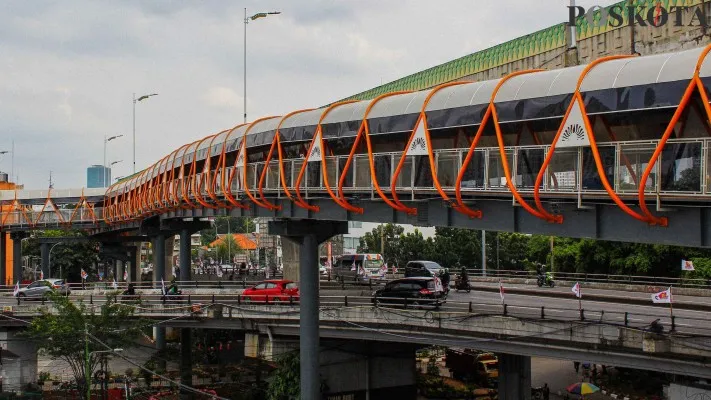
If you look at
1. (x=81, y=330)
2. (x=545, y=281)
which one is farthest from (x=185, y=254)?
(x=545, y=281)

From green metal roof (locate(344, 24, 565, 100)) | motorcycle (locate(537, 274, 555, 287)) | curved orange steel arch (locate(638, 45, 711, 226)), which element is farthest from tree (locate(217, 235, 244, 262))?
curved orange steel arch (locate(638, 45, 711, 226))

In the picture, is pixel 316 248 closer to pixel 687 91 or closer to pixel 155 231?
pixel 687 91

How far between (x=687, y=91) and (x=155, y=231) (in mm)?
47442

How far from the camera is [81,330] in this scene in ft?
118

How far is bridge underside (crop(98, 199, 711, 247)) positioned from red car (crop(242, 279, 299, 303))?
954 cm

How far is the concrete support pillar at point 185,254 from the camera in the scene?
52.2 m

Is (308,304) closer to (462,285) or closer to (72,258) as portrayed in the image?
(462,285)

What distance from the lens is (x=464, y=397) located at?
42.3 metres

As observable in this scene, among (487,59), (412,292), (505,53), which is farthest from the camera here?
(487,59)

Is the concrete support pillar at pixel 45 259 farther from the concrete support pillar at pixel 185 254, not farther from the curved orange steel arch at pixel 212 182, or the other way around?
the curved orange steel arch at pixel 212 182

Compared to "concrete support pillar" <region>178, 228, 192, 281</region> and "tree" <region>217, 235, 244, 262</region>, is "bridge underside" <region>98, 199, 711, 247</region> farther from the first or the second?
"tree" <region>217, 235, 244, 262</region>

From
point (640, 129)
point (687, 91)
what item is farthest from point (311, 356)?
point (687, 91)

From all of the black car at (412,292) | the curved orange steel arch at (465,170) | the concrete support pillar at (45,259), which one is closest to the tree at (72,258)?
the concrete support pillar at (45,259)

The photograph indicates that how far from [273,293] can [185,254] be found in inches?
688
